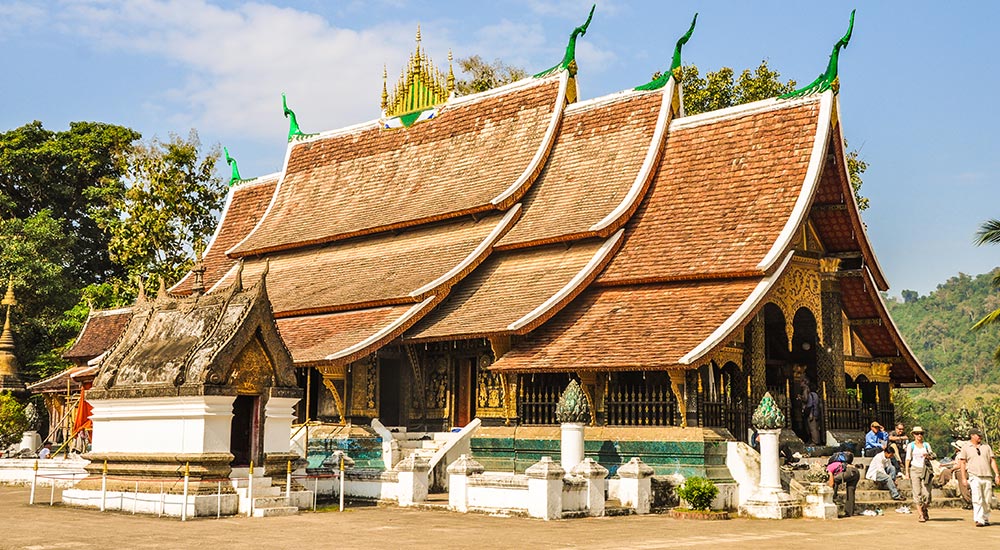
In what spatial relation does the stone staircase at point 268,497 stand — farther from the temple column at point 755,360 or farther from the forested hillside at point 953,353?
the forested hillside at point 953,353

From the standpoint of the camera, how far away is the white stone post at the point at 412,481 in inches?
602

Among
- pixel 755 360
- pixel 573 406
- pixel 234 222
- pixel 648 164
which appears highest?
pixel 234 222

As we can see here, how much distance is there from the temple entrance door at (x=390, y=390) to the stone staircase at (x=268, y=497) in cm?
547

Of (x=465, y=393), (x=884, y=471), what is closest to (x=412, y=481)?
(x=465, y=393)

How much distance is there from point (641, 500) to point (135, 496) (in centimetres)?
646

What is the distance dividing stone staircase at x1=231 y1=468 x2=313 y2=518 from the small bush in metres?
4.94

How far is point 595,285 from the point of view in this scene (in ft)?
58.8

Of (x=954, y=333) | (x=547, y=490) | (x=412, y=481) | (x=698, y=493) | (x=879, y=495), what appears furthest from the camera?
(x=954, y=333)

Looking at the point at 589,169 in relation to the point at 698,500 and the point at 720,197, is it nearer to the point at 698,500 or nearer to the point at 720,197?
Result: the point at 720,197

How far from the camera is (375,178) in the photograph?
79.3 feet

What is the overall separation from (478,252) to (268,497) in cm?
708

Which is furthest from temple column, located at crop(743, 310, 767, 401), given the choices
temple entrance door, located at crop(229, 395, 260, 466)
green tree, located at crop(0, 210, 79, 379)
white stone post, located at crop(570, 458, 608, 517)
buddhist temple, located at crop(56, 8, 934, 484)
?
green tree, located at crop(0, 210, 79, 379)

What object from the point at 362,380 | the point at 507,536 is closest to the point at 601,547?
the point at 507,536

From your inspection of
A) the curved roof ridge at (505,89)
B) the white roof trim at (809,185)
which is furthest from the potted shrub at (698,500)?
the curved roof ridge at (505,89)
